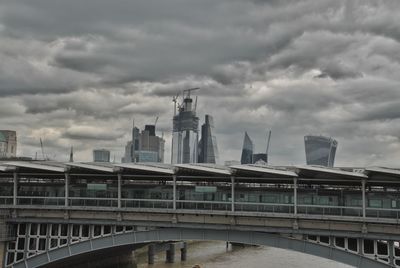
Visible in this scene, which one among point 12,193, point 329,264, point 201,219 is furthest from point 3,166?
point 329,264

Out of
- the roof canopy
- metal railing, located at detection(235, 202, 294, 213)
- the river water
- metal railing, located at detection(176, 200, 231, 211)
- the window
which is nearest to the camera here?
the roof canopy

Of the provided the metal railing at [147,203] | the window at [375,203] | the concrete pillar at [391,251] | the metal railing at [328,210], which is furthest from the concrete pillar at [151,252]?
the concrete pillar at [391,251]

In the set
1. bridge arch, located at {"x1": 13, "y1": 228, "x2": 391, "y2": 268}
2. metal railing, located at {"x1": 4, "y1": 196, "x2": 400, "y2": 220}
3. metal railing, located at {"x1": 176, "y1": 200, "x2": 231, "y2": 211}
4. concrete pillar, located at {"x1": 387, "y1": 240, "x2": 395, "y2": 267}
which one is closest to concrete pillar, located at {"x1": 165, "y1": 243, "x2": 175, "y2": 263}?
metal railing, located at {"x1": 4, "y1": 196, "x2": 400, "y2": 220}

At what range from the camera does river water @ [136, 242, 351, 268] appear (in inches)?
3046

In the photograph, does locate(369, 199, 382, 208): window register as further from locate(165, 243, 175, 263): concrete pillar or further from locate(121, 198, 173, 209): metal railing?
locate(165, 243, 175, 263): concrete pillar

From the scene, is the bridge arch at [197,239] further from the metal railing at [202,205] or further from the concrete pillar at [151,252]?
the concrete pillar at [151,252]

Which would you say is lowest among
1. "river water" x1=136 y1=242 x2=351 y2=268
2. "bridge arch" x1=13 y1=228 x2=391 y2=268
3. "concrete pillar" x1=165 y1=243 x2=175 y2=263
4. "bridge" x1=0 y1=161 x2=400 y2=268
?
"river water" x1=136 y1=242 x2=351 y2=268

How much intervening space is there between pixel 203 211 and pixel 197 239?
296cm

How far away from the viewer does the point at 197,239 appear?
45.2 m

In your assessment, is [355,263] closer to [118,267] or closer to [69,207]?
[69,207]

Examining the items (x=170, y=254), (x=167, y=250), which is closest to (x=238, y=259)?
(x=170, y=254)

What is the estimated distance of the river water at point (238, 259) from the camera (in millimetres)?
77375

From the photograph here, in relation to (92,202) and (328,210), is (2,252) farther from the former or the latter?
(328,210)

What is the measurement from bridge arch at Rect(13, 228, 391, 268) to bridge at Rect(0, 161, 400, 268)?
3.5 inches
